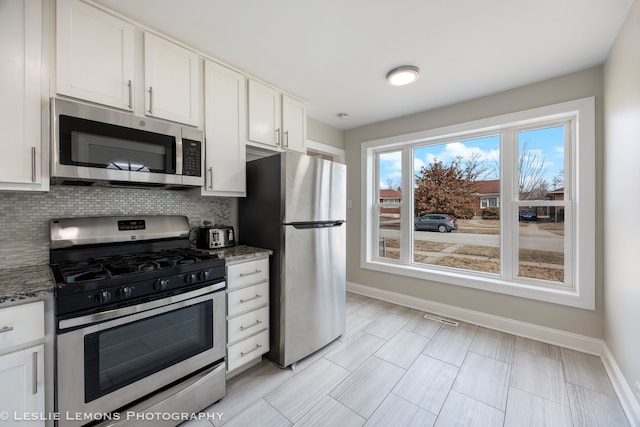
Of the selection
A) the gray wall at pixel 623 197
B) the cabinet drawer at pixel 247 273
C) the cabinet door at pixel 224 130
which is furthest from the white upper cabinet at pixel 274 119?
the gray wall at pixel 623 197

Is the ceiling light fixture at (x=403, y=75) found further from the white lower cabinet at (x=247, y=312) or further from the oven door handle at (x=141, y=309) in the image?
the oven door handle at (x=141, y=309)

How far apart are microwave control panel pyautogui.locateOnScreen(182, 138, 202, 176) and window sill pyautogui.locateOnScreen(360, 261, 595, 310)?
103 inches

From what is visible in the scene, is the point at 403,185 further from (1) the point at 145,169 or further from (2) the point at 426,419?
(1) the point at 145,169

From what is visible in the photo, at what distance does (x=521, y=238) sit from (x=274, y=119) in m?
2.85

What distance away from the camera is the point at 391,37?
1.79 m

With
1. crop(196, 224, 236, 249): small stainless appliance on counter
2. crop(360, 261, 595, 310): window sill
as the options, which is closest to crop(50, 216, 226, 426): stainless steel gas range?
crop(196, 224, 236, 249): small stainless appliance on counter

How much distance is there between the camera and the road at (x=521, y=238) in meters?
2.49

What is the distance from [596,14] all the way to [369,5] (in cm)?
144

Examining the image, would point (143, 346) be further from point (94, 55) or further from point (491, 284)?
point (491, 284)

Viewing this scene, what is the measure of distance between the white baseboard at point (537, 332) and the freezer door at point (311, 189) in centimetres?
166

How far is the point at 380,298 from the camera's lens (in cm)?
351

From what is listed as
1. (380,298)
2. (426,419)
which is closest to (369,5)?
(426,419)

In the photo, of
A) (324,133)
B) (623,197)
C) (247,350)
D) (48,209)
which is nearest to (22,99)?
(48,209)

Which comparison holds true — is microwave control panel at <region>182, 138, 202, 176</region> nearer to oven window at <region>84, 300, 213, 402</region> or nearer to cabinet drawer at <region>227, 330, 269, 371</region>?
oven window at <region>84, 300, 213, 402</region>
